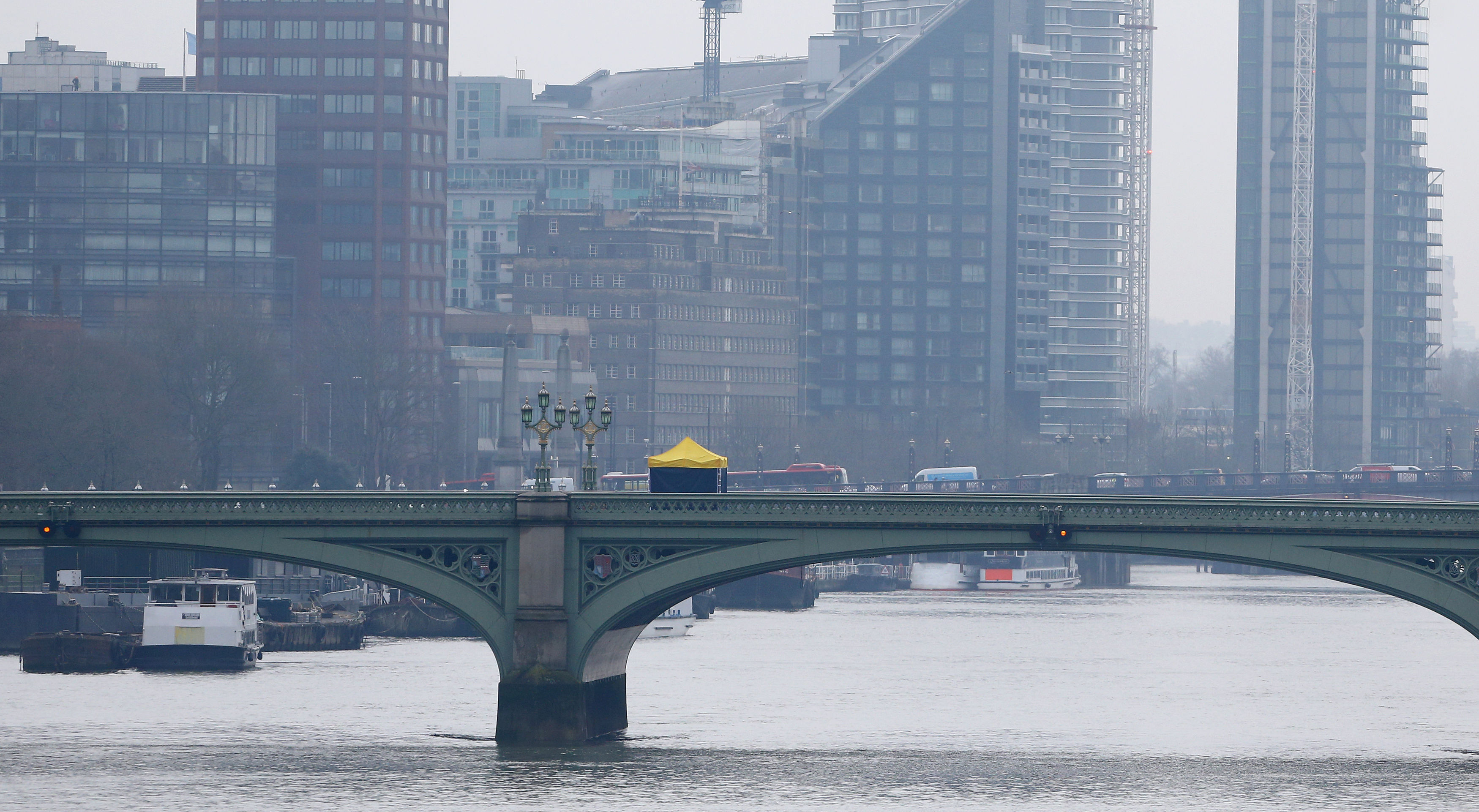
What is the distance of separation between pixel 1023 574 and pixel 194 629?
332ft

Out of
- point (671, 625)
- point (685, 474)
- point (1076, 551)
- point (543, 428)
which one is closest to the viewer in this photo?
point (1076, 551)

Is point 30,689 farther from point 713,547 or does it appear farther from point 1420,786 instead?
point 1420,786

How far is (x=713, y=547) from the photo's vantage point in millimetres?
66875

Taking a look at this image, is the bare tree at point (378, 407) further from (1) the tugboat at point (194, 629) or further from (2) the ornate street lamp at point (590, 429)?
(2) the ornate street lamp at point (590, 429)

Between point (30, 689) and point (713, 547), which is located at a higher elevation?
point (713, 547)

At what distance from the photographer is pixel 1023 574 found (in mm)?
194375

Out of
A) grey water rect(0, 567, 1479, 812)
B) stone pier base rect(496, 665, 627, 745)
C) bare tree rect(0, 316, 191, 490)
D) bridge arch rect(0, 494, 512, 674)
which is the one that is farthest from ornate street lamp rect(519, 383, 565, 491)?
bare tree rect(0, 316, 191, 490)

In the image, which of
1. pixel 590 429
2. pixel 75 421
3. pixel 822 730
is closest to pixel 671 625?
pixel 75 421

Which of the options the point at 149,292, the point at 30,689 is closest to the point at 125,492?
the point at 30,689

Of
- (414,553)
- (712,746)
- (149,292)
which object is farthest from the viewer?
(149,292)

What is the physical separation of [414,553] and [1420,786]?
80.9ft

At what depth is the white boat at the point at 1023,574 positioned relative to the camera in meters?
193

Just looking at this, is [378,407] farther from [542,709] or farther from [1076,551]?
[1076,551]

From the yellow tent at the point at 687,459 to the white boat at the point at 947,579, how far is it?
122254 millimetres
